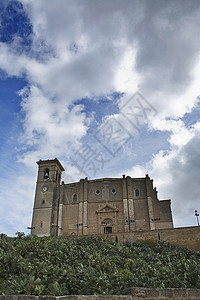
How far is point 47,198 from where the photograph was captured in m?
36.1

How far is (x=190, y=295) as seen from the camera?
18.3ft

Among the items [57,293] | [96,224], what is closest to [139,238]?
[96,224]

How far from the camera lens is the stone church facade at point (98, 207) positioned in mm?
32438

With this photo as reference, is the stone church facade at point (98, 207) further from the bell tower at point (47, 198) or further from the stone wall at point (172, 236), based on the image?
the stone wall at point (172, 236)

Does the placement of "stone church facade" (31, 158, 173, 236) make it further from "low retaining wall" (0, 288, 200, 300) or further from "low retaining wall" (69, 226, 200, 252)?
"low retaining wall" (0, 288, 200, 300)

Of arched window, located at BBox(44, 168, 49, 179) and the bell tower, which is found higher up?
arched window, located at BBox(44, 168, 49, 179)

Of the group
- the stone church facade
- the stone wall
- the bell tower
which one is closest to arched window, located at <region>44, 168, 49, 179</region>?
the bell tower

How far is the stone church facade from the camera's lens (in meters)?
32.4

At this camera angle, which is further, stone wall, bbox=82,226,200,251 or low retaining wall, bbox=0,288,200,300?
stone wall, bbox=82,226,200,251

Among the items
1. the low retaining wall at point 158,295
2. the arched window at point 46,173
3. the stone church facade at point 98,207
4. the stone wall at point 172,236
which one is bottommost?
the low retaining wall at point 158,295

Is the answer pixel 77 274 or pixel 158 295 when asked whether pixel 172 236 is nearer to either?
pixel 77 274

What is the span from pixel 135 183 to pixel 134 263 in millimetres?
21885

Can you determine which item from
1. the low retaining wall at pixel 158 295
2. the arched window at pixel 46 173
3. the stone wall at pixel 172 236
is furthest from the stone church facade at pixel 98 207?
the low retaining wall at pixel 158 295

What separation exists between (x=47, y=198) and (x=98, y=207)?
781 centimetres
